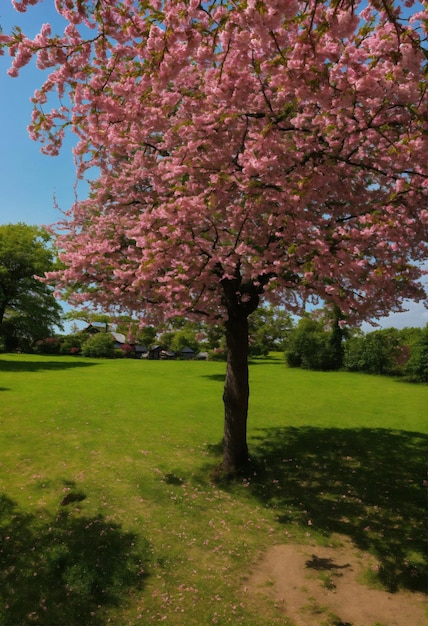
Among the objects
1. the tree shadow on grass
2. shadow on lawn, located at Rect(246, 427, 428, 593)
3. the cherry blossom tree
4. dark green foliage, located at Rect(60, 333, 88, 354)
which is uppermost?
the cherry blossom tree

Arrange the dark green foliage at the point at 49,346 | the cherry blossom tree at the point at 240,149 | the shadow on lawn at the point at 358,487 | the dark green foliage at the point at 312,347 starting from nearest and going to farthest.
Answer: the cherry blossom tree at the point at 240,149 < the shadow on lawn at the point at 358,487 < the dark green foliage at the point at 312,347 < the dark green foliage at the point at 49,346

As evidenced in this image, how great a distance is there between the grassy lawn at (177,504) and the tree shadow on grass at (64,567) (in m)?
0.03

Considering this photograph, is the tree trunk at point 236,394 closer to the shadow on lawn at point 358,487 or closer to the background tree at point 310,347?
the shadow on lawn at point 358,487

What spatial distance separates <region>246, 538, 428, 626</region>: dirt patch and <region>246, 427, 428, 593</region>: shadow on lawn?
46cm

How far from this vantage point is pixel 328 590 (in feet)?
24.2

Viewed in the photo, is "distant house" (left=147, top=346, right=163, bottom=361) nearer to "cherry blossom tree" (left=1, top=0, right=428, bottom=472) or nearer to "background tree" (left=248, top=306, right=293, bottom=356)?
"background tree" (left=248, top=306, right=293, bottom=356)

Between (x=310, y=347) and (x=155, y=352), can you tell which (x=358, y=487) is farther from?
Result: (x=155, y=352)

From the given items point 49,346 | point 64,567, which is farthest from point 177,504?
point 49,346

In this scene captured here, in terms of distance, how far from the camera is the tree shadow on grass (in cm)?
667

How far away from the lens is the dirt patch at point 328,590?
6625 millimetres

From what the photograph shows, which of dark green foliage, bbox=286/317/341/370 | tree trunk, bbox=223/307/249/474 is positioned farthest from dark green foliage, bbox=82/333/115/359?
tree trunk, bbox=223/307/249/474

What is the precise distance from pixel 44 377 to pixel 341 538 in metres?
26.5

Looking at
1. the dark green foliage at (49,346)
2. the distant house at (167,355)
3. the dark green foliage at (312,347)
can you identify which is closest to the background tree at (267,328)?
the dark green foliage at (312,347)

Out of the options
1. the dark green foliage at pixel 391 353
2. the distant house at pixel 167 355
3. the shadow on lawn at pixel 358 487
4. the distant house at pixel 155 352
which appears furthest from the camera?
the distant house at pixel 155 352
